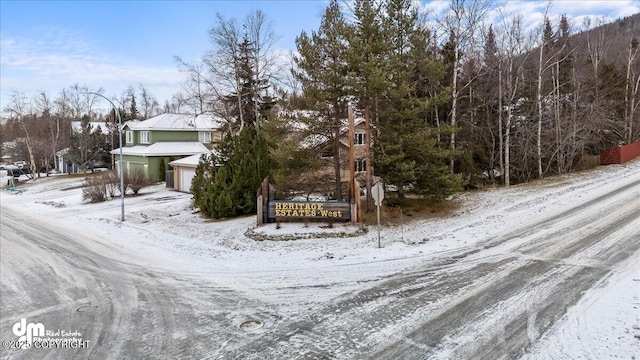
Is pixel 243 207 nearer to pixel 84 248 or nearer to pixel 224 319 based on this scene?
pixel 84 248

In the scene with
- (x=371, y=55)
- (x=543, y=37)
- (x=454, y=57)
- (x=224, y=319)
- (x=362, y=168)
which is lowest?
(x=224, y=319)

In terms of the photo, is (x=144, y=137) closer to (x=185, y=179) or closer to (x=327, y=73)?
(x=185, y=179)

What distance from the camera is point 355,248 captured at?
483 inches

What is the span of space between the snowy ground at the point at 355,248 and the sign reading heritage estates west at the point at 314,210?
1.42 feet

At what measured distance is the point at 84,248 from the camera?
1398 centimetres

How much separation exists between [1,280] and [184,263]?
467cm

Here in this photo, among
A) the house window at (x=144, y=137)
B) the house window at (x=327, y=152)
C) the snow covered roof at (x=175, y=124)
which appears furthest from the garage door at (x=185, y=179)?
the house window at (x=327, y=152)

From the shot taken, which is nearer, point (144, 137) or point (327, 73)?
point (327, 73)

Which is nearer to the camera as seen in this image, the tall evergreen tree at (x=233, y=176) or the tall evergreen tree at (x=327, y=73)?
the tall evergreen tree at (x=327, y=73)

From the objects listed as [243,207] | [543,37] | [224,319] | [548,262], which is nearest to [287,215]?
[243,207]

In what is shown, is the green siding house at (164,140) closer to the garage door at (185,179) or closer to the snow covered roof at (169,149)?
the snow covered roof at (169,149)

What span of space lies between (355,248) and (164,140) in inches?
1144

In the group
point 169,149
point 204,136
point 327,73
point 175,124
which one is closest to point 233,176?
point 327,73

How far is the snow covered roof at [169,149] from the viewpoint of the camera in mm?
33781
